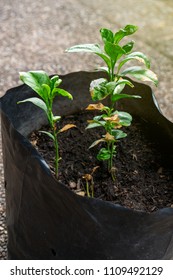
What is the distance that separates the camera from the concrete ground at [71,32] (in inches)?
96.2

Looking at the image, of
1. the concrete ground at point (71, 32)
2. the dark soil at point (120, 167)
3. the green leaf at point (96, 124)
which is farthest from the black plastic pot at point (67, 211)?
the concrete ground at point (71, 32)

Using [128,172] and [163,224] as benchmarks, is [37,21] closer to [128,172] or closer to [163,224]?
[128,172]

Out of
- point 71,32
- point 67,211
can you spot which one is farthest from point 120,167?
point 71,32

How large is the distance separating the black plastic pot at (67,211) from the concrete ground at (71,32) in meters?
0.83

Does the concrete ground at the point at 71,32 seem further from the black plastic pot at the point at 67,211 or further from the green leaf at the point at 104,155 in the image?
the green leaf at the point at 104,155

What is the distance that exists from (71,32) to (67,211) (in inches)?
Answer: 65.7

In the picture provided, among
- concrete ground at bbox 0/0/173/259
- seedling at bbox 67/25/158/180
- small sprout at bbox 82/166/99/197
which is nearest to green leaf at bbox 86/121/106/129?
seedling at bbox 67/25/158/180

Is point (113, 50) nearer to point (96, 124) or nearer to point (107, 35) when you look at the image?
point (107, 35)

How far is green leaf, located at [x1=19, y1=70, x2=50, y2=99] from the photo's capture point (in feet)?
3.94

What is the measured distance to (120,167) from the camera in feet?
4.47

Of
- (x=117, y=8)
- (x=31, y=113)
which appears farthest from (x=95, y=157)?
(x=117, y=8)

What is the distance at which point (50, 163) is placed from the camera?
1353mm

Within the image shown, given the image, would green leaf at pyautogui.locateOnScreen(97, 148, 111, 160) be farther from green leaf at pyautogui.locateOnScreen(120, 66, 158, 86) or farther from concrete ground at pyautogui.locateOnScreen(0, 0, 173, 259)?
concrete ground at pyautogui.locateOnScreen(0, 0, 173, 259)
